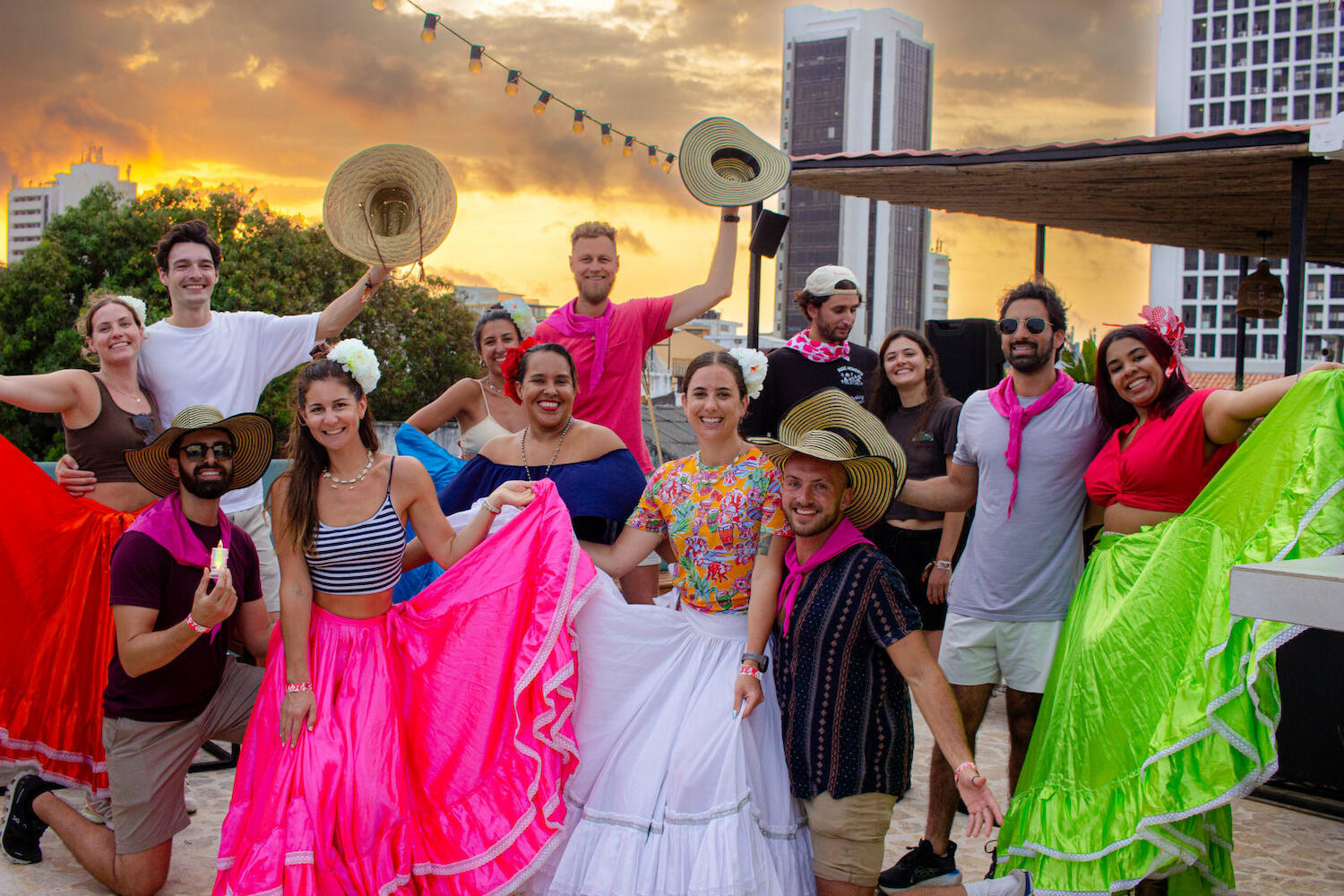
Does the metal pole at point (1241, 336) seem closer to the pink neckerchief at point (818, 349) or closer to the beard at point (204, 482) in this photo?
the pink neckerchief at point (818, 349)

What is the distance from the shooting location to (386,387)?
3209 cm

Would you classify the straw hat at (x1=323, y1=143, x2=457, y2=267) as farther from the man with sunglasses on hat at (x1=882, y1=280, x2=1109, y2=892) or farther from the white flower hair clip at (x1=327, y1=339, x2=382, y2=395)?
the man with sunglasses on hat at (x1=882, y1=280, x2=1109, y2=892)

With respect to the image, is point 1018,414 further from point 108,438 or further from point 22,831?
point 22,831

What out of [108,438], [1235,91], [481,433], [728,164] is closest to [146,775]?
[108,438]

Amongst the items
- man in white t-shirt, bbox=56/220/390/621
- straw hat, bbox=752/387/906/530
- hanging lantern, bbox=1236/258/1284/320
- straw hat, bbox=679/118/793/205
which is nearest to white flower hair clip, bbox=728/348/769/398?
straw hat, bbox=752/387/906/530

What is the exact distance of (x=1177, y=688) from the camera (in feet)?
9.55

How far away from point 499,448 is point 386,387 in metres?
29.2

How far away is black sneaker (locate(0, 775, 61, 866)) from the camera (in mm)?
3900

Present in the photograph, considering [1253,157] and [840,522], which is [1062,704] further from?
[1253,157]

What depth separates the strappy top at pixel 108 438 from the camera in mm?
4195

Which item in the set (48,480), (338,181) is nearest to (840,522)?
(338,181)

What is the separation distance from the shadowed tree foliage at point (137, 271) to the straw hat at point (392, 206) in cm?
1777

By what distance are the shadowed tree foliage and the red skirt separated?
17.7 metres

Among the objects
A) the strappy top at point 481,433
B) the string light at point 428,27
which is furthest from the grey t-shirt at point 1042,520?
the string light at point 428,27
